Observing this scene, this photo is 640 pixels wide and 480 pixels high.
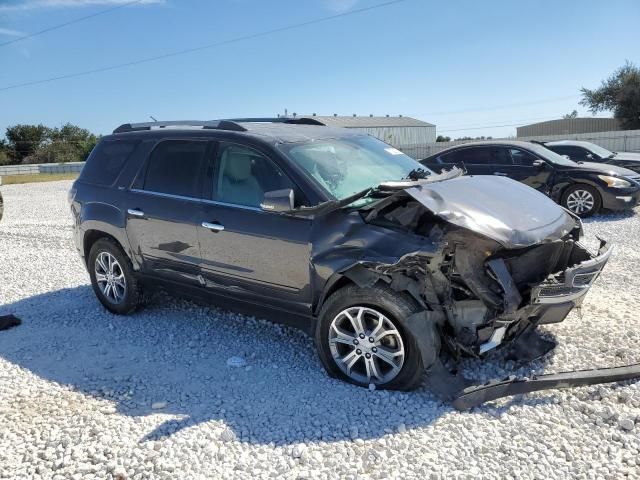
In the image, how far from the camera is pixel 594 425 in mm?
3223

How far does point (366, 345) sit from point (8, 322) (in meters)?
3.96

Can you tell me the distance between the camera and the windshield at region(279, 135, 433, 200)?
4211 millimetres

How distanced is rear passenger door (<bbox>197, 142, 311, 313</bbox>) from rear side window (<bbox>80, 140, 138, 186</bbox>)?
1.40 meters

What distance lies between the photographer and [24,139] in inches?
2963

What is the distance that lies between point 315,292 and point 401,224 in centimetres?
82

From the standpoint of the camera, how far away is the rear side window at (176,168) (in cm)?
475

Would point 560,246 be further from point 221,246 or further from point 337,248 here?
point 221,246

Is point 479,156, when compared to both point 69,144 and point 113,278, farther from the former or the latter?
point 69,144

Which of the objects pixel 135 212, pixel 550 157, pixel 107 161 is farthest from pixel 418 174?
pixel 550 157

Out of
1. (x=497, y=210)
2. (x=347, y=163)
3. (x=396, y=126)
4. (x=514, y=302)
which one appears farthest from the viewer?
(x=396, y=126)

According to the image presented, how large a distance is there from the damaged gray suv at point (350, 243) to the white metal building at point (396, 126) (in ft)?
158

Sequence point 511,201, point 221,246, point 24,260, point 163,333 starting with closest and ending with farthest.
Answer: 1. point 511,201
2. point 221,246
3. point 163,333
4. point 24,260

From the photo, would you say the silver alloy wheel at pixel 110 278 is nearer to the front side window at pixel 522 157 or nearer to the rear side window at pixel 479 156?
the rear side window at pixel 479 156

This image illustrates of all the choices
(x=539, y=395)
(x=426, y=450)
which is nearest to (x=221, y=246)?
(x=426, y=450)
